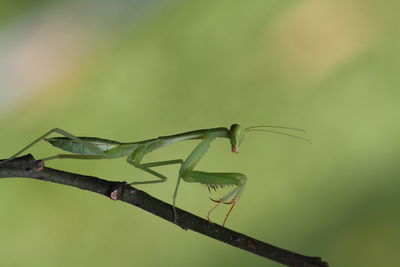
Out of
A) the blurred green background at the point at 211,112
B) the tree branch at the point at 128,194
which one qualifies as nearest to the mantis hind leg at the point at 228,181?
the tree branch at the point at 128,194

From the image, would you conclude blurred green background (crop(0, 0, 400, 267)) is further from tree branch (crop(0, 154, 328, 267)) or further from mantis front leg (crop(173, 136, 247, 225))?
tree branch (crop(0, 154, 328, 267))

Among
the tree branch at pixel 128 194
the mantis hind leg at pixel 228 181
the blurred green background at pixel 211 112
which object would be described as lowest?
the tree branch at pixel 128 194

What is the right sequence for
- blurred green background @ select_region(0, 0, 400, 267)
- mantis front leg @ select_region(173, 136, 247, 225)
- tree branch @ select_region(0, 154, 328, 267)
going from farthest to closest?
blurred green background @ select_region(0, 0, 400, 267), mantis front leg @ select_region(173, 136, 247, 225), tree branch @ select_region(0, 154, 328, 267)

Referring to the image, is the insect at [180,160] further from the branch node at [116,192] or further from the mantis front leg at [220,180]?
the branch node at [116,192]

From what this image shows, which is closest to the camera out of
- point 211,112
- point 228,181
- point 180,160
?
point 228,181

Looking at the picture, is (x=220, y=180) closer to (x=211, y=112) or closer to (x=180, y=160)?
(x=180, y=160)

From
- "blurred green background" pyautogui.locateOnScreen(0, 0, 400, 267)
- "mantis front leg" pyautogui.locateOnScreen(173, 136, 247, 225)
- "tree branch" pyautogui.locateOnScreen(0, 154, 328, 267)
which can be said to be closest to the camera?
"tree branch" pyautogui.locateOnScreen(0, 154, 328, 267)

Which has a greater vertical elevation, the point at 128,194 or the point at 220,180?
the point at 220,180

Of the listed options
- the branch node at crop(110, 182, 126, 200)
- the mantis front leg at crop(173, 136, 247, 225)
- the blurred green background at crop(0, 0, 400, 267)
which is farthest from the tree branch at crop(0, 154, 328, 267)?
the blurred green background at crop(0, 0, 400, 267)

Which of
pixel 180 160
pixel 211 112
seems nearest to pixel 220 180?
pixel 180 160

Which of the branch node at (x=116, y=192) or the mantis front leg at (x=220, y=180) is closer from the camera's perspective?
the branch node at (x=116, y=192)
